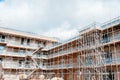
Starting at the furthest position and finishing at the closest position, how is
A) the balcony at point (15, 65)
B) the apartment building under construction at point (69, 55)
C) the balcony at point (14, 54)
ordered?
the balcony at point (14, 54) → the balcony at point (15, 65) → the apartment building under construction at point (69, 55)

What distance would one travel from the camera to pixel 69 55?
23875 mm

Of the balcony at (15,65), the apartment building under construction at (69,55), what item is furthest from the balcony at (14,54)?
the balcony at (15,65)

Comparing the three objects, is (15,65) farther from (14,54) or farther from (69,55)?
(69,55)

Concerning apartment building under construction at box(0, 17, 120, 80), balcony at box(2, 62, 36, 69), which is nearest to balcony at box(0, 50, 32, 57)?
apartment building under construction at box(0, 17, 120, 80)

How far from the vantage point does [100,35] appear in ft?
60.8

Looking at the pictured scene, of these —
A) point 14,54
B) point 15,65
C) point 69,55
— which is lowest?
point 15,65

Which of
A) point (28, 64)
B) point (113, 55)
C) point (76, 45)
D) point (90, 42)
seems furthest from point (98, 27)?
point (28, 64)

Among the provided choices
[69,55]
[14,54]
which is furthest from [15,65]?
[69,55]

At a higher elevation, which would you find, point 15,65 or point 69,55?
point 69,55

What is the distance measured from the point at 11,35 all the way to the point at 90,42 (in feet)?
46.3

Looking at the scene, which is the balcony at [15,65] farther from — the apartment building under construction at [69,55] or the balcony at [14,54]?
the balcony at [14,54]

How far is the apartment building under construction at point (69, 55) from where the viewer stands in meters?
16.9

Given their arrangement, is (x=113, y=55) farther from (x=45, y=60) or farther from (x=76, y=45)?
(x=45, y=60)

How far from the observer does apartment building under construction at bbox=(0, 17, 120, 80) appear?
1692 cm
